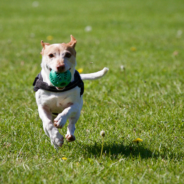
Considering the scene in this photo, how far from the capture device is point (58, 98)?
3.06 meters

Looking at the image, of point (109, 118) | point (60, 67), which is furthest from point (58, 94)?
point (109, 118)

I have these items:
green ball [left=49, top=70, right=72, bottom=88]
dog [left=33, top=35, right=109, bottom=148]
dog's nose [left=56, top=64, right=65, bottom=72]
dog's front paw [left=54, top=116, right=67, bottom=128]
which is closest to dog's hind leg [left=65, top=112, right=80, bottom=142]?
dog [left=33, top=35, right=109, bottom=148]

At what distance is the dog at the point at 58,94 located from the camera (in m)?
2.94

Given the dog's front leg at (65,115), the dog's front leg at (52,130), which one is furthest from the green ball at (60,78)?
the dog's front leg at (52,130)

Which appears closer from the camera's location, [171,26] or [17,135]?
[17,135]

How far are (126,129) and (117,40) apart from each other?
7.16m

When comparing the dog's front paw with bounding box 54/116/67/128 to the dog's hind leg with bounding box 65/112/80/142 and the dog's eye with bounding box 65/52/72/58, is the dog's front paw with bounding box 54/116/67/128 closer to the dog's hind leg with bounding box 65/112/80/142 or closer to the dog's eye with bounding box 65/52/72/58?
the dog's hind leg with bounding box 65/112/80/142

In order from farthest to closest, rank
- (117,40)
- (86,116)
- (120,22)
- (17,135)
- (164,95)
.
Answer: (120,22), (117,40), (164,95), (86,116), (17,135)

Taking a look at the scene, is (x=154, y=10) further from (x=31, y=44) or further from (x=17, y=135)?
(x=17, y=135)

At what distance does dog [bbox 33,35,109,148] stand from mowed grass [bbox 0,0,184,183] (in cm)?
27

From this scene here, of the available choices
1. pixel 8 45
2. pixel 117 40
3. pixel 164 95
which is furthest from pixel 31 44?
pixel 164 95

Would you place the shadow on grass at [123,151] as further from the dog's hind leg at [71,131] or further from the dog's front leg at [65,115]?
the dog's front leg at [65,115]

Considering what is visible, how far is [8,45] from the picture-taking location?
9.63m

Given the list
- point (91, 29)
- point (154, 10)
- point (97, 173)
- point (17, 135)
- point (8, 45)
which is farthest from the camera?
point (154, 10)
